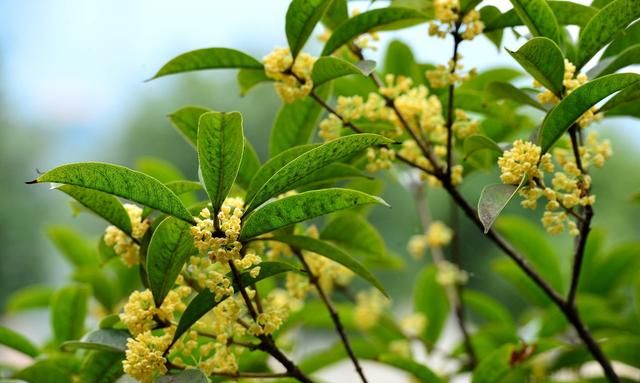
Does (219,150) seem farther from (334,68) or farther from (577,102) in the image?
(577,102)

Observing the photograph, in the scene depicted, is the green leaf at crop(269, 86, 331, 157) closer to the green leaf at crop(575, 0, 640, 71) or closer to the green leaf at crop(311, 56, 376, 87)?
the green leaf at crop(311, 56, 376, 87)

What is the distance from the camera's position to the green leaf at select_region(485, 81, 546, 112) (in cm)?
74

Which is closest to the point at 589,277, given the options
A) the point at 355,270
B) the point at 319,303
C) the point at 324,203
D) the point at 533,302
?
the point at 533,302

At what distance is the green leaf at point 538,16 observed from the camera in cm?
68

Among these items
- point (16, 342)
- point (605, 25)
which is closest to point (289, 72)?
point (605, 25)

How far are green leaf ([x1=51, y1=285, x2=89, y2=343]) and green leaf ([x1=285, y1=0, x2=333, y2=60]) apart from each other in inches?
19.8

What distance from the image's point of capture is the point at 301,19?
2.38 feet

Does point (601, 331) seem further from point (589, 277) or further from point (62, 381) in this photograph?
point (62, 381)

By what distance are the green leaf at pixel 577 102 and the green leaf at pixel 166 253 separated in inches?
12.3

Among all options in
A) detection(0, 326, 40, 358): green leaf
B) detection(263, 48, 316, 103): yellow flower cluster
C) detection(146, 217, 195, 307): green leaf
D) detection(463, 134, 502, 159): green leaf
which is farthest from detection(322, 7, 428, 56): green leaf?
detection(0, 326, 40, 358): green leaf

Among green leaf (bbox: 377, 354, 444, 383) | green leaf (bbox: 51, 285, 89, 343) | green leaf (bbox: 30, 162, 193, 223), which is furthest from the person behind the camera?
green leaf (bbox: 51, 285, 89, 343)

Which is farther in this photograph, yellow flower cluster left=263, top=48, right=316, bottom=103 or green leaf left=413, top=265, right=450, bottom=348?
green leaf left=413, top=265, right=450, bottom=348

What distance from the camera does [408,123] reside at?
0.85 meters

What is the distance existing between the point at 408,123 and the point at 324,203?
0.97 feet
